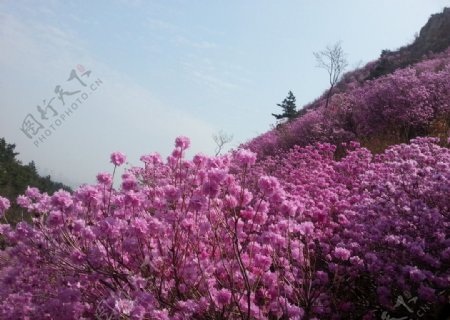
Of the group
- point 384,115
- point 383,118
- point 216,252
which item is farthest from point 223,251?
point 383,118

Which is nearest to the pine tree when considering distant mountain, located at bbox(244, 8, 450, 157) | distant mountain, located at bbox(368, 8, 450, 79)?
distant mountain, located at bbox(368, 8, 450, 79)

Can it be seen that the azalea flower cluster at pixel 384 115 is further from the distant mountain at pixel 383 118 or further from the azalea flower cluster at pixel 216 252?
the azalea flower cluster at pixel 216 252

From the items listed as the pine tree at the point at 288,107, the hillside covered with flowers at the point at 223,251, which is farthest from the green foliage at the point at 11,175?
the hillside covered with flowers at the point at 223,251

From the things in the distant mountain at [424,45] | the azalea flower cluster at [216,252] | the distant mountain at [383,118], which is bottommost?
the azalea flower cluster at [216,252]

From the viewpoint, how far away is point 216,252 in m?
4.07

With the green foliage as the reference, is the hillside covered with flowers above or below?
below

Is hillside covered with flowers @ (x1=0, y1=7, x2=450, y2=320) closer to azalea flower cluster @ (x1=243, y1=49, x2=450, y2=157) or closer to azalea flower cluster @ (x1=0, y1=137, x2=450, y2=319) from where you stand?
azalea flower cluster @ (x1=0, y1=137, x2=450, y2=319)

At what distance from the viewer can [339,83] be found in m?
31.1

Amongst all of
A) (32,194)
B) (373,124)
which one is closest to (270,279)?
(32,194)

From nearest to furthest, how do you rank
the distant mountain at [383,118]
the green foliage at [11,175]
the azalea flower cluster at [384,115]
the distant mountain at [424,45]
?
the distant mountain at [383,118] → the azalea flower cluster at [384,115] → the distant mountain at [424,45] → the green foliage at [11,175]

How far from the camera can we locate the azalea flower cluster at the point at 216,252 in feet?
10.9

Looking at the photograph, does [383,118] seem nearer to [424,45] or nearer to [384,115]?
[384,115]

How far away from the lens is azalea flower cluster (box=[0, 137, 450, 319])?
334cm

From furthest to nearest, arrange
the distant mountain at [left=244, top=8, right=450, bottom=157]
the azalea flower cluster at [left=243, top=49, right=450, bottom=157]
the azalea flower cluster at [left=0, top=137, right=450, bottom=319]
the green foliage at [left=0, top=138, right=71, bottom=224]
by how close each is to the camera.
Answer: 1. the green foliage at [left=0, top=138, right=71, bottom=224]
2. the azalea flower cluster at [left=243, top=49, right=450, bottom=157]
3. the distant mountain at [left=244, top=8, right=450, bottom=157]
4. the azalea flower cluster at [left=0, top=137, right=450, bottom=319]
